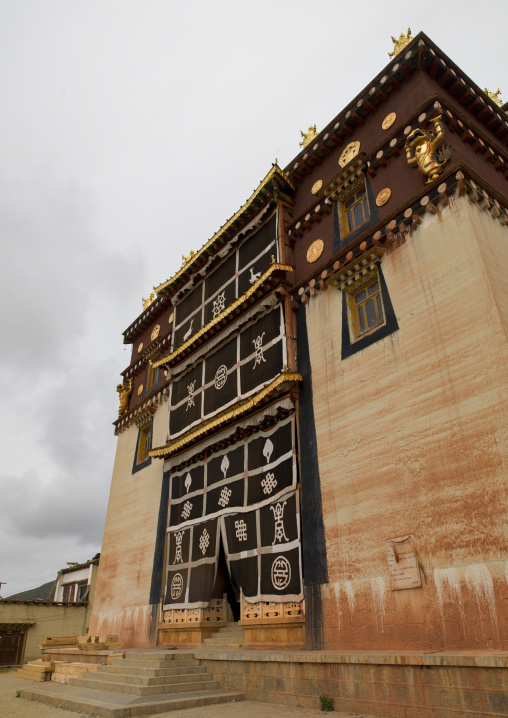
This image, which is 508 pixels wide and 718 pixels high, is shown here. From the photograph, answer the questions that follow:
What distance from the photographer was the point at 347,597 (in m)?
9.02

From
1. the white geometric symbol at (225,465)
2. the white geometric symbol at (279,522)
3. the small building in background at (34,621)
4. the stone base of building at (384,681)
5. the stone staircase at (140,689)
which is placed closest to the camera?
the stone base of building at (384,681)

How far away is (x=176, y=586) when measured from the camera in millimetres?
14070

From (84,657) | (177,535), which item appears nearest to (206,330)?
(177,535)

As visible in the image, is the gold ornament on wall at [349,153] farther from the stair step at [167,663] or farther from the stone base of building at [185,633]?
the stone base of building at [185,633]

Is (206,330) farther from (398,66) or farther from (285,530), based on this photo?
(398,66)

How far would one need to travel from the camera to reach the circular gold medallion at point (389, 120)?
11875mm

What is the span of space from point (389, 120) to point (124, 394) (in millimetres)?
15292

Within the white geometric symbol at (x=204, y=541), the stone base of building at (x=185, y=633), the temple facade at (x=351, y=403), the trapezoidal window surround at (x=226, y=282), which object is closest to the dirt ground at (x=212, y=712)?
the temple facade at (x=351, y=403)

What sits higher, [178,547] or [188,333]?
[188,333]

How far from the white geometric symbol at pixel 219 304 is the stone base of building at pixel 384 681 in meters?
9.49

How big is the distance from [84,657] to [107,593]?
4.94m

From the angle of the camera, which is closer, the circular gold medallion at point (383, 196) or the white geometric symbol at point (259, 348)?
the circular gold medallion at point (383, 196)

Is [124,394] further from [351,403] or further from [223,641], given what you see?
[351,403]

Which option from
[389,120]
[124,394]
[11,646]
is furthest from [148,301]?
[11,646]
